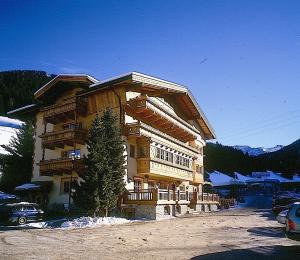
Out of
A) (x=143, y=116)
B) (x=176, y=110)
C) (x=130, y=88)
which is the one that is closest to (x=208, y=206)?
(x=176, y=110)

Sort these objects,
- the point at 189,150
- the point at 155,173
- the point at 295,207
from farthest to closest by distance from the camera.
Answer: the point at 189,150 < the point at 155,173 < the point at 295,207

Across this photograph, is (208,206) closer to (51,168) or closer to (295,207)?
(51,168)

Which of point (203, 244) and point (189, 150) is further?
point (189, 150)

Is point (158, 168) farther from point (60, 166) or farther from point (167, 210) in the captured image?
point (60, 166)

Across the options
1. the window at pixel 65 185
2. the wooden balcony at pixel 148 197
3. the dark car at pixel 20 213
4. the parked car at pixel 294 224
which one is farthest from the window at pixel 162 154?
the parked car at pixel 294 224

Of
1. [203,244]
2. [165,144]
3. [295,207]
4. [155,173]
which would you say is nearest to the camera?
[295,207]

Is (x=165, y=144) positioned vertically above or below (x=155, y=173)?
above

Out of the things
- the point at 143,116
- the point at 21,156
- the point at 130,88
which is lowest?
the point at 21,156

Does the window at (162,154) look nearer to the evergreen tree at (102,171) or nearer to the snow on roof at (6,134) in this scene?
the evergreen tree at (102,171)

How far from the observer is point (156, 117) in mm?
34188

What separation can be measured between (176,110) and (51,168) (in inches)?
701

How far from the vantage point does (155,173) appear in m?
31.5

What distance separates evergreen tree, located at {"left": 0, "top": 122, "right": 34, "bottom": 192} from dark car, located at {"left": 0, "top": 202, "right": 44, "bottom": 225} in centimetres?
1406

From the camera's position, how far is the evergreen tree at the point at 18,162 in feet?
129
